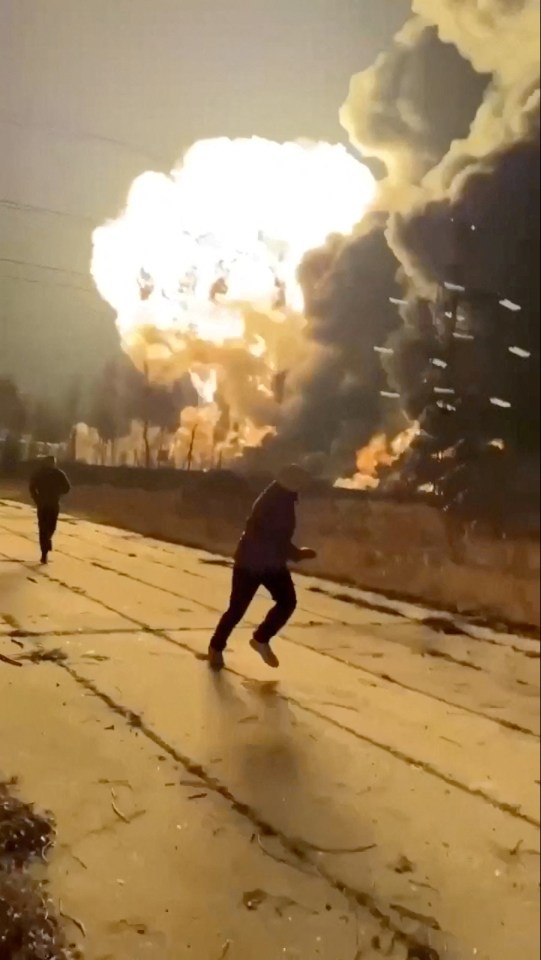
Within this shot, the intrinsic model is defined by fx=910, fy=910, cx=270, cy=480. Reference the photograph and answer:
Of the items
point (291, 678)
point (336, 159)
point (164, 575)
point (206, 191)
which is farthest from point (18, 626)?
point (336, 159)

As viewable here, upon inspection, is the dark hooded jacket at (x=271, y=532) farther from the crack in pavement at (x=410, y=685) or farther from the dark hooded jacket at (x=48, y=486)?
the dark hooded jacket at (x=48, y=486)

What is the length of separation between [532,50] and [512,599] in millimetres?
411

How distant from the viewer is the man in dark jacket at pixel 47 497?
1.15m

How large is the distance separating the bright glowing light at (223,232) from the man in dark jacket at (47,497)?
0.22 m

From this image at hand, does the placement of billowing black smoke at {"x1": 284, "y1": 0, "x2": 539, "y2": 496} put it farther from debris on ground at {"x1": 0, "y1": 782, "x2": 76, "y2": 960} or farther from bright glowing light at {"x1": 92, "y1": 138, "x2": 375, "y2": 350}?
debris on ground at {"x1": 0, "y1": 782, "x2": 76, "y2": 960}

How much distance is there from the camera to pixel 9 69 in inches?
47.4

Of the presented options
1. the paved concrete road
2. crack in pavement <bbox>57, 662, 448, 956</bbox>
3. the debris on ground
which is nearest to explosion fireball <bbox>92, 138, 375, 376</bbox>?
the paved concrete road

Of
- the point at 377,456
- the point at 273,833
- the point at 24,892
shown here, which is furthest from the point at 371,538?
the point at 24,892

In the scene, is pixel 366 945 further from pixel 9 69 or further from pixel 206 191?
pixel 9 69

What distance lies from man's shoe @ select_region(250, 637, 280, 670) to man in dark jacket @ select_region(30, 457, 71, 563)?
1.22 ft

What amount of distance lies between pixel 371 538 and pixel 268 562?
14 centimetres

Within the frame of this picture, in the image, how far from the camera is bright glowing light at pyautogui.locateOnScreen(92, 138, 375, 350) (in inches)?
33.8

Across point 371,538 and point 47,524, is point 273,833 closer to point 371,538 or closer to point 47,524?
point 371,538

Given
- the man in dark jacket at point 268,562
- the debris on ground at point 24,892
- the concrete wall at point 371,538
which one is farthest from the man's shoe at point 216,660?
the debris on ground at point 24,892
